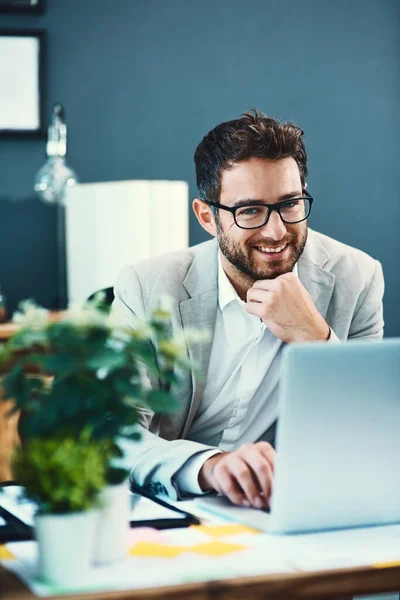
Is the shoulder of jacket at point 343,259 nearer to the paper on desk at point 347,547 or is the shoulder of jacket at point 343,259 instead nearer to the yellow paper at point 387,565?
the paper on desk at point 347,547

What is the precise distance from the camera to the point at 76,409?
112 centimetres

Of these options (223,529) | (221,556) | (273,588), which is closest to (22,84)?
(223,529)

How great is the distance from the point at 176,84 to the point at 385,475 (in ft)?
9.39

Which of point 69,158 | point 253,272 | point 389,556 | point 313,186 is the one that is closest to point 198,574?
point 389,556

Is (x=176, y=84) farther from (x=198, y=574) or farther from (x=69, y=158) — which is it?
(x=198, y=574)

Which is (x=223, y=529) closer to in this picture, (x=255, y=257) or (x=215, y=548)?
(x=215, y=548)

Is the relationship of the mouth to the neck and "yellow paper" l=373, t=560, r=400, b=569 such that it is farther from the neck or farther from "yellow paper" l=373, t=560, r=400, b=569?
"yellow paper" l=373, t=560, r=400, b=569

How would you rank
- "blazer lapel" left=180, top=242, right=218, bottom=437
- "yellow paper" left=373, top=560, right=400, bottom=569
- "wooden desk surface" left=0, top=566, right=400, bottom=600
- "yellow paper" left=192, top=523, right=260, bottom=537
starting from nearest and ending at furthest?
"wooden desk surface" left=0, top=566, right=400, bottom=600 < "yellow paper" left=373, top=560, right=400, bottom=569 < "yellow paper" left=192, top=523, right=260, bottom=537 < "blazer lapel" left=180, top=242, right=218, bottom=437

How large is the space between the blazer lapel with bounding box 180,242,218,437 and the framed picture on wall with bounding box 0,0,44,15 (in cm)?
193

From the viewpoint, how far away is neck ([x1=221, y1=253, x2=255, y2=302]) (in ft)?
7.04

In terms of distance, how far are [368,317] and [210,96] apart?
2.03m

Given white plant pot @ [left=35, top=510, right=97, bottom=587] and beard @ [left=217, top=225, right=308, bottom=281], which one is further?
beard @ [left=217, top=225, right=308, bottom=281]

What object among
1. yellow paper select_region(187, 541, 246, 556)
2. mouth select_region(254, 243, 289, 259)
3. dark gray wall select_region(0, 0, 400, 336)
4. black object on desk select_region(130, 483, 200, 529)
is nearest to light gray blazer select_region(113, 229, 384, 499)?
→ mouth select_region(254, 243, 289, 259)

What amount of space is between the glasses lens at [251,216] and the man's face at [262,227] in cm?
1
